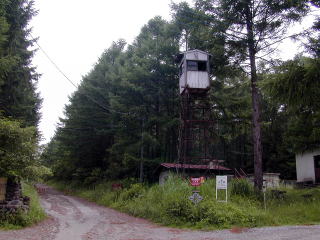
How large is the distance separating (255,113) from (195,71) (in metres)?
4.69

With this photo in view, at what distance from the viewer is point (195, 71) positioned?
19.0 metres

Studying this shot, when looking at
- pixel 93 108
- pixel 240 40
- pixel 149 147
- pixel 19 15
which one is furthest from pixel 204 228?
pixel 93 108

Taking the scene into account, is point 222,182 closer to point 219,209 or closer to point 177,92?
point 219,209

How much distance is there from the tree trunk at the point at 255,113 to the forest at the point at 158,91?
50 millimetres

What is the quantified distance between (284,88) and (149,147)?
13.1m

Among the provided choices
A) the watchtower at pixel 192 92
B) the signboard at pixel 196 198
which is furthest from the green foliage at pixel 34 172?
the watchtower at pixel 192 92

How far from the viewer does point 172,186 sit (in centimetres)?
1447

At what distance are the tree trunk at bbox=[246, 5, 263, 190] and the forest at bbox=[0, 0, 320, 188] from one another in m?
0.05

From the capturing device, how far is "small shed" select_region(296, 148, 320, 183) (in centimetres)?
2415

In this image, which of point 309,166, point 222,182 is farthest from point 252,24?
point 309,166

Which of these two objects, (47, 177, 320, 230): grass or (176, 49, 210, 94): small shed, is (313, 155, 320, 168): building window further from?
(176, 49, 210, 94): small shed

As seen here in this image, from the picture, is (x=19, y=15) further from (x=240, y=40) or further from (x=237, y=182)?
(x=237, y=182)

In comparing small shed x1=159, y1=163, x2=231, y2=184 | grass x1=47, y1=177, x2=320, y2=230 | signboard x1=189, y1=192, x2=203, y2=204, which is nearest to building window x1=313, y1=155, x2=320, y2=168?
small shed x1=159, y1=163, x2=231, y2=184

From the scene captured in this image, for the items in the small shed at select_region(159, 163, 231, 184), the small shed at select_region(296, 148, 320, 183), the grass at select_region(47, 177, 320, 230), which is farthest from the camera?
the small shed at select_region(296, 148, 320, 183)
